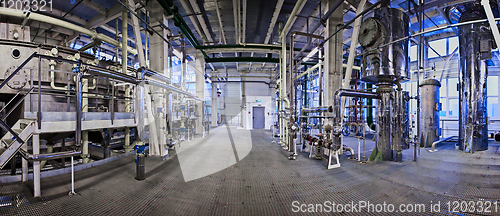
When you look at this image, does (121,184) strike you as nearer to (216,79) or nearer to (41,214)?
(41,214)

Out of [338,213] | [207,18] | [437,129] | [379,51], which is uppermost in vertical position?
[207,18]

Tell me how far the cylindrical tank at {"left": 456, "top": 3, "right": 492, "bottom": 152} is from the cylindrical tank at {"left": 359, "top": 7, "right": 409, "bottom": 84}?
2560 millimetres

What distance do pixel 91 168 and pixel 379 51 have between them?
5.87 m

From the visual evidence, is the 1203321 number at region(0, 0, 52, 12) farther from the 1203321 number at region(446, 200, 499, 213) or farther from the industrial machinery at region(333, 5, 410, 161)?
the 1203321 number at region(446, 200, 499, 213)

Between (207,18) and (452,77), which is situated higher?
(207,18)

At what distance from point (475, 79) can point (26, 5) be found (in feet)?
37.4

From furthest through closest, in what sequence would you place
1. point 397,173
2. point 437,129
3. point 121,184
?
point 437,129 < point 397,173 < point 121,184

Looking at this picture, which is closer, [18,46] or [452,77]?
[18,46]

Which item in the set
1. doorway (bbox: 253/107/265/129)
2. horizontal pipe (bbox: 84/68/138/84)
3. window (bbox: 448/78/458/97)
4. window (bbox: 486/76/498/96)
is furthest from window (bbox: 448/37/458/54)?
horizontal pipe (bbox: 84/68/138/84)

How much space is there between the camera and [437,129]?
17.3 feet

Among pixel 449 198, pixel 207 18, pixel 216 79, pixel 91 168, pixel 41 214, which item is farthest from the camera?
pixel 216 79

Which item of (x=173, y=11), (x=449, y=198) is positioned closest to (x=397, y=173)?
(x=449, y=198)

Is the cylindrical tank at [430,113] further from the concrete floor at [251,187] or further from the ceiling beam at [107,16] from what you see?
the ceiling beam at [107,16]

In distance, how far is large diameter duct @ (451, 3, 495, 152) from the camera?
13.7 ft
